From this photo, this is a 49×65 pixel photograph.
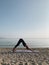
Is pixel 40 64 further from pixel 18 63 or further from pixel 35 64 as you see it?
pixel 18 63

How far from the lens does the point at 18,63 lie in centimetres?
879

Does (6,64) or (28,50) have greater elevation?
(6,64)

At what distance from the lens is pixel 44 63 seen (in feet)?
28.7

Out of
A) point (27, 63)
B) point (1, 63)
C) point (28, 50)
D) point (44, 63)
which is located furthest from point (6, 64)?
point (28, 50)

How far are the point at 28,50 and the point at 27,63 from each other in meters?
4.27

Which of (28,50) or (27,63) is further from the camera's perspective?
(28,50)

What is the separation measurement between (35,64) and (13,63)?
78cm

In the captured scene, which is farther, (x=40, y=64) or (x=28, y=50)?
(x=28, y=50)

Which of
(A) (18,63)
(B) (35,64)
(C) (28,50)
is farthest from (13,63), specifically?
(C) (28,50)

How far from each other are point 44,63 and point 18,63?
91 centimetres

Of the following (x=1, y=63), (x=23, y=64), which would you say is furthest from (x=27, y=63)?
(x=1, y=63)

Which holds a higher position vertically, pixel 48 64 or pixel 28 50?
pixel 48 64

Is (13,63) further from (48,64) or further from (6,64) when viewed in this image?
(48,64)

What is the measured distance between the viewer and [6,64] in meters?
8.41
